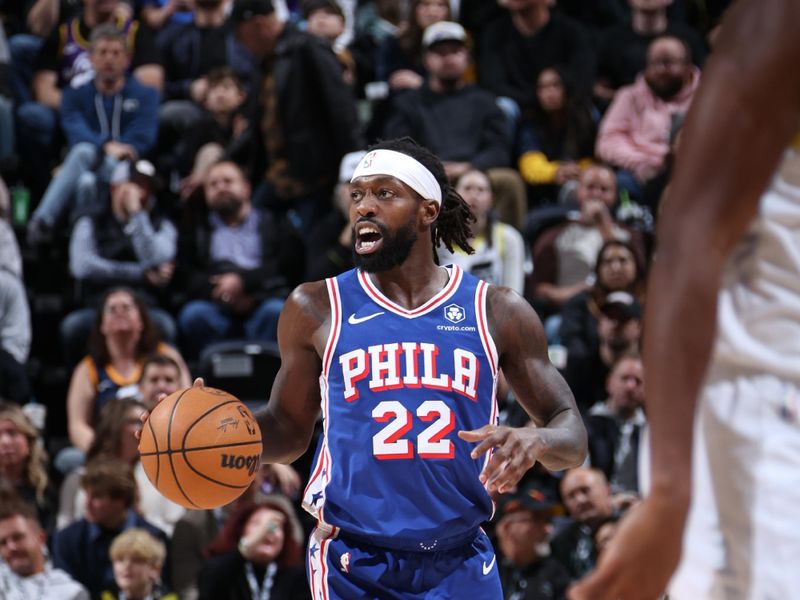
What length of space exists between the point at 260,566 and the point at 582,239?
12.8 ft

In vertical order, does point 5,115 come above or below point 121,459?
above

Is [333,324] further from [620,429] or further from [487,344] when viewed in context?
[620,429]

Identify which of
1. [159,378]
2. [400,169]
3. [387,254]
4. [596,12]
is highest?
[400,169]

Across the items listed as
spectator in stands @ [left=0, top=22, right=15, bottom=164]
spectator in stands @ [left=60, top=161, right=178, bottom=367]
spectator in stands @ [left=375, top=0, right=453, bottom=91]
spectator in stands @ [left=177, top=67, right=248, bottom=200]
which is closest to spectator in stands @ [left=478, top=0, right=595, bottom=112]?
spectator in stands @ [left=375, top=0, right=453, bottom=91]

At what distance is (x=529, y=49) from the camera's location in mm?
11758

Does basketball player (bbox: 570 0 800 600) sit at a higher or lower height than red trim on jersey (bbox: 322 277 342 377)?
higher

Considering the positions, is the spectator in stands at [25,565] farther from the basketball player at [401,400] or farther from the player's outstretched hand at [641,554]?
A: the player's outstretched hand at [641,554]

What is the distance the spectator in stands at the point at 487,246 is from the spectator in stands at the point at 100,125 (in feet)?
9.24

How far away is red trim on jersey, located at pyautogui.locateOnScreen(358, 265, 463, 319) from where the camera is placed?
4641mm

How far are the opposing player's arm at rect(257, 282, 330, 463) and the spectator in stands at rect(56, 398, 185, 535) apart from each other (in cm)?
353

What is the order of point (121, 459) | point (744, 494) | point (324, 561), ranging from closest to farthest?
point (744, 494) → point (324, 561) → point (121, 459)

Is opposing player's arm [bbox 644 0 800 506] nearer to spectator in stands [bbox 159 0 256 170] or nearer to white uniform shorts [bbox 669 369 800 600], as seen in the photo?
white uniform shorts [bbox 669 369 800 600]

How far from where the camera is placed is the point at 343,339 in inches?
180

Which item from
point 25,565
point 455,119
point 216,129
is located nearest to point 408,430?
point 25,565
